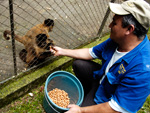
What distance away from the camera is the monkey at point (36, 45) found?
9.61ft

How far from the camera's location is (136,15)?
67.2 inches

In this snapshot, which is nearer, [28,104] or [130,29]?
[130,29]

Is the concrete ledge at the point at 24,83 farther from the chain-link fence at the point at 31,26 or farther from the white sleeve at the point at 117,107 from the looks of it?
the white sleeve at the point at 117,107

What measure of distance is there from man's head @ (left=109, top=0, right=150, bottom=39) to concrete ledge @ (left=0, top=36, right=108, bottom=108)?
1.92m

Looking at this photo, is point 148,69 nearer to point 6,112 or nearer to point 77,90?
point 77,90

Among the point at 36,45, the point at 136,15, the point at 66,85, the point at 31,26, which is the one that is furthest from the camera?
the point at 31,26

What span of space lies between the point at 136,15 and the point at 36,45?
2044 mm

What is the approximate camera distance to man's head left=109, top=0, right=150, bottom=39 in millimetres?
1711

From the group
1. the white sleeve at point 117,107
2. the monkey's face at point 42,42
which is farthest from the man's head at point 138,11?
the monkey's face at point 42,42

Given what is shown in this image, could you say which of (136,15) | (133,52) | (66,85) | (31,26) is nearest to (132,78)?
(133,52)

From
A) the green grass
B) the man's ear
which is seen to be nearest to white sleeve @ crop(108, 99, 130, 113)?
the man's ear

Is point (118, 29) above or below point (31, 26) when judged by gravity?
below

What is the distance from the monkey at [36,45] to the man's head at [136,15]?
1589 mm

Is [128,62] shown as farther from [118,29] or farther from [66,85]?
[66,85]
